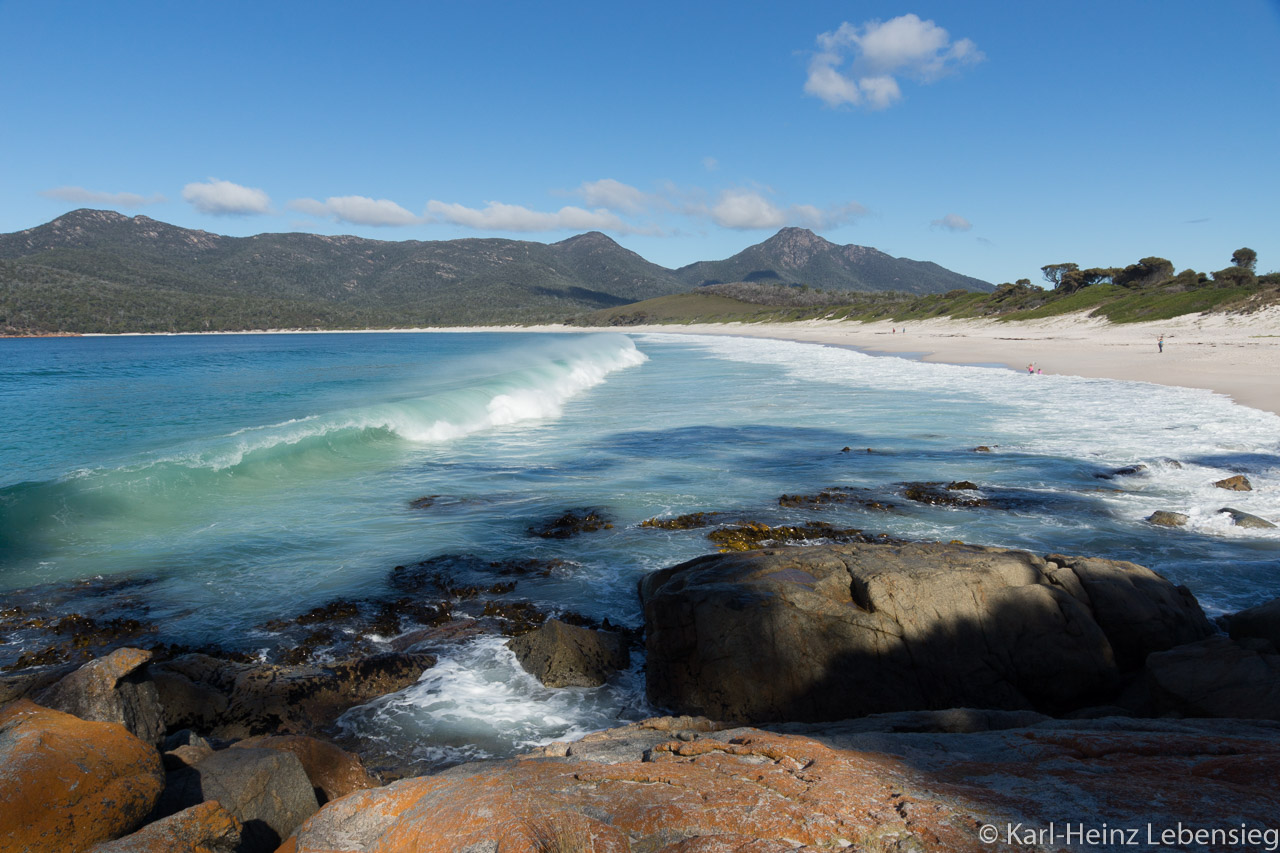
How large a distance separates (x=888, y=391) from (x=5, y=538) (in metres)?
25.2

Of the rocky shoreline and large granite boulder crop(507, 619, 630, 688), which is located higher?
the rocky shoreline

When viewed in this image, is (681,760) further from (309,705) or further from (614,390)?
(614,390)

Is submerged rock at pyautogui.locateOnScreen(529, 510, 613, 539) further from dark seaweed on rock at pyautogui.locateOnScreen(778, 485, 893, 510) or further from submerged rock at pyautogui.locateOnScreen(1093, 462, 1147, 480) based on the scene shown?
submerged rock at pyautogui.locateOnScreen(1093, 462, 1147, 480)

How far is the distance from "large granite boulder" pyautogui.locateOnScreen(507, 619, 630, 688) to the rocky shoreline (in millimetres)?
23

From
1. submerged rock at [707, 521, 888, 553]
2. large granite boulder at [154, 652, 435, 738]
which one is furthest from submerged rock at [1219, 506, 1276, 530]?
large granite boulder at [154, 652, 435, 738]

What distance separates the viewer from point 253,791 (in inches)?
134

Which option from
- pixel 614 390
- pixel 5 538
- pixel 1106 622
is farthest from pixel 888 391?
pixel 5 538

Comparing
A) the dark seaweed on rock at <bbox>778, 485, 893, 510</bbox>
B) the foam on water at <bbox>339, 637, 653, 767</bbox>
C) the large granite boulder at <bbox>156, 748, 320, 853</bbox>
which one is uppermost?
the large granite boulder at <bbox>156, 748, 320, 853</bbox>

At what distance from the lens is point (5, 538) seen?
10289mm

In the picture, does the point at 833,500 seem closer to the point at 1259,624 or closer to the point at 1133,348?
the point at 1259,624

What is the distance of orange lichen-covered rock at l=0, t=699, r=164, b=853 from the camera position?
2.65m

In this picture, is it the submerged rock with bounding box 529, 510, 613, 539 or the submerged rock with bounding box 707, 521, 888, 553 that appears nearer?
the submerged rock with bounding box 707, 521, 888, 553

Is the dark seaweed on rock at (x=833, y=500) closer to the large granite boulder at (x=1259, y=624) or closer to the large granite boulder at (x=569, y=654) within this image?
the large granite boulder at (x=1259, y=624)

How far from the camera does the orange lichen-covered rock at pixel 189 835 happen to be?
106 inches
